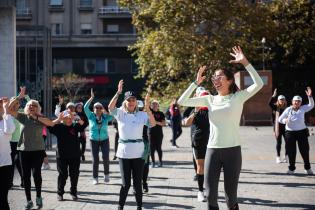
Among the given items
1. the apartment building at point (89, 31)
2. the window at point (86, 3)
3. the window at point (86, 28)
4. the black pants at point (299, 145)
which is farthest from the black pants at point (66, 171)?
the window at point (86, 3)

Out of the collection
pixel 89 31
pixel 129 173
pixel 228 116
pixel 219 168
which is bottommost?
pixel 129 173

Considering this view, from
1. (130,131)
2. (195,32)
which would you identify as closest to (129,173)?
(130,131)

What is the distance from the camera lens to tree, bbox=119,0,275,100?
3850 centimetres

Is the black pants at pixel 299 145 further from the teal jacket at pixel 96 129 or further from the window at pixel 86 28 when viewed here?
the window at pixel 86 28

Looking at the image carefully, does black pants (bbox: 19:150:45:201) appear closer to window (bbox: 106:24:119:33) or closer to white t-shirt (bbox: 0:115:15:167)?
white t-shirt (bbox: 0:115:15:167)

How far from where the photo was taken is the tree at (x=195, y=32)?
38500 mm

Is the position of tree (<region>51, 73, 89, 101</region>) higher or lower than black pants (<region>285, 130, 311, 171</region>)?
higher

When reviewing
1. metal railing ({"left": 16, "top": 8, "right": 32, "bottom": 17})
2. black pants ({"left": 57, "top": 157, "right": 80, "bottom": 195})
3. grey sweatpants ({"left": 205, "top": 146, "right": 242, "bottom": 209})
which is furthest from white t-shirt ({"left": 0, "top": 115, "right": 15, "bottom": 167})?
metal railing ({"left": 16, "top": 8, "right": 32, "bottom": 17})

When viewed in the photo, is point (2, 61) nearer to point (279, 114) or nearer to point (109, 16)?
point (279, 114)

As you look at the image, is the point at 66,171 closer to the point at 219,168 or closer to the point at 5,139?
the point at 5,139

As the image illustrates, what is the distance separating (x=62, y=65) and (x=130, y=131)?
166ft

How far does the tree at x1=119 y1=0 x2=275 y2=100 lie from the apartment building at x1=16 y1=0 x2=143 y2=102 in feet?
53.5

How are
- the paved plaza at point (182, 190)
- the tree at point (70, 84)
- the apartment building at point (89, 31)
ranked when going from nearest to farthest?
1. the paved plaza at point (182, 190)
2. the tree at point (70, 84)
3. the apartment building at point (89, 31)

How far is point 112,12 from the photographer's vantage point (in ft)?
187
